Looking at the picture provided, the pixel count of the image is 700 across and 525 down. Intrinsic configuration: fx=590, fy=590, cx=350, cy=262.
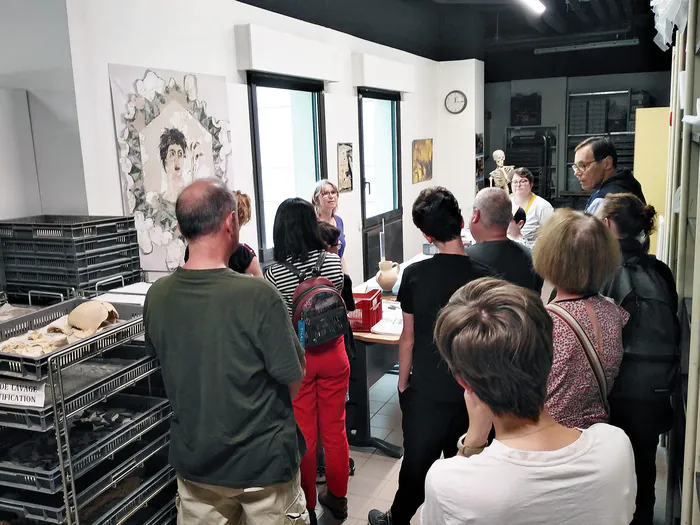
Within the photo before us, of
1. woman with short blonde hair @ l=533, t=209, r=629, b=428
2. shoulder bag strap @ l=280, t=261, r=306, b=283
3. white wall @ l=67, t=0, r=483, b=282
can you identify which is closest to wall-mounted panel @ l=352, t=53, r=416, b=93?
white wall @ l=67, t=0, r=483, b=282

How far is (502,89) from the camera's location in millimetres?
9984

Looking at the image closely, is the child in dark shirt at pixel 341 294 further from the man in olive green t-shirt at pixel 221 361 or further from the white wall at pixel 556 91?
the white wall at pixel 556 91

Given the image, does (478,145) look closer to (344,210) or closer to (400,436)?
(344,210)

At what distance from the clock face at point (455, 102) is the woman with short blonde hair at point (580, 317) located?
6916 mm

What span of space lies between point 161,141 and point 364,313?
5.49ft

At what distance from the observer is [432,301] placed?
2.39 metres

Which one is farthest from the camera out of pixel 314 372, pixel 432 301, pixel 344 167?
pixel 344 167

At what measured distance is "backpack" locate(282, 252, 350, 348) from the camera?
2646 millimetres

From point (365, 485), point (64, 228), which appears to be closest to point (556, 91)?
point (365, 485)

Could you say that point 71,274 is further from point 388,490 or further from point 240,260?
point 388,490

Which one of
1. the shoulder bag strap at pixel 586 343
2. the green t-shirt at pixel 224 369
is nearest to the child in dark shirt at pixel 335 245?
the green t-shirt at pixel 224 369

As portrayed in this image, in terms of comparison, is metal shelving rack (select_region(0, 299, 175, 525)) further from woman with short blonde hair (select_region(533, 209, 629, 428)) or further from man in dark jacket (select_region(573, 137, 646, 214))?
man in dark jacket (select_region(573, 137, 646, 214))

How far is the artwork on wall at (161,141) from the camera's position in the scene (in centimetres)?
347

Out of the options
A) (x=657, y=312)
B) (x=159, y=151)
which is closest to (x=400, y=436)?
(x=657, y=312)
